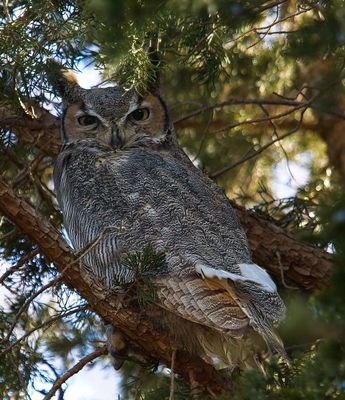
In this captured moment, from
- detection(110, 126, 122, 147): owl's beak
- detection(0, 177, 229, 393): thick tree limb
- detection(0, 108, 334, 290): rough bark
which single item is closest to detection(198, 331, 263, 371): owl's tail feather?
detection(0, 177, 229, 393): thick tree limb

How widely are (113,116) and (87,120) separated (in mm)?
156

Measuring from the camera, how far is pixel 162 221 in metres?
3.37

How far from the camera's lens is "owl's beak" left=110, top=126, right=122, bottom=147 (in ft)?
13.4

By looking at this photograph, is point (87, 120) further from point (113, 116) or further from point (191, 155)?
point (191, 155)

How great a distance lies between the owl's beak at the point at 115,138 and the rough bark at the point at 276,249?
42cm

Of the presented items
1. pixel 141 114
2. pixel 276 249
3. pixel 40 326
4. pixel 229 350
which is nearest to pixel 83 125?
pixel 141 114

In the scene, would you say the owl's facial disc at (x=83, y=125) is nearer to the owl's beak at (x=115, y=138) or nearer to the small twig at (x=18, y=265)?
the owl's beak at (x=115, y=138)

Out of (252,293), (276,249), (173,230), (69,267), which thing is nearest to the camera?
(69,267)

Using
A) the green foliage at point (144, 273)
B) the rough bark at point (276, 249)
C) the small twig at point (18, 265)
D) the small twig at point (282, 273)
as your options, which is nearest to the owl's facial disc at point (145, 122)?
the rough bark at point (276, 249)

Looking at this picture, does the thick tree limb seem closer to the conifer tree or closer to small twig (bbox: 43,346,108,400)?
the conifer tree

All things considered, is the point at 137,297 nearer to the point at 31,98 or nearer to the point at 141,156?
the point at 141,156

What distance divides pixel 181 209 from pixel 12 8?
3.93ft

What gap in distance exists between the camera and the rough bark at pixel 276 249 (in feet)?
13.7

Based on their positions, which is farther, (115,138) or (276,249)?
(276,249)
